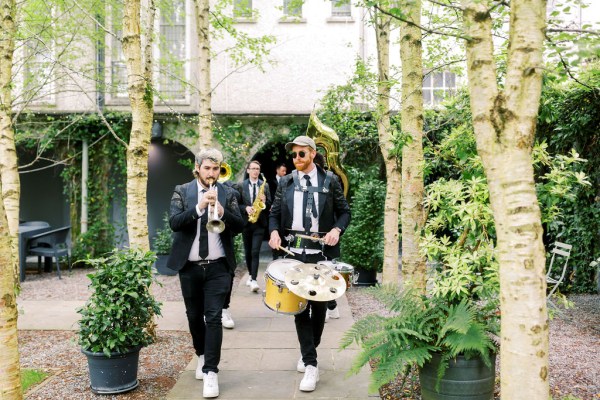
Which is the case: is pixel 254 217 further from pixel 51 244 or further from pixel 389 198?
pixel 51 244

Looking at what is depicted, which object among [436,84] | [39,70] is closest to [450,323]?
[39,70]

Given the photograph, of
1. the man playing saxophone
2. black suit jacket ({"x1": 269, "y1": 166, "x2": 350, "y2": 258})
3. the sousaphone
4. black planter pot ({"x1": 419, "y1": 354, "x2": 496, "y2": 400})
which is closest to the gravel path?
black planter pot ({"x1": 419, "y1": 354, "x2": 496, "y2": 400})

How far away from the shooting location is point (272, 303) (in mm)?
4516

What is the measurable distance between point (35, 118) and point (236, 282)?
25.1 feet

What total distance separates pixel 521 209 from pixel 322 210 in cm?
261

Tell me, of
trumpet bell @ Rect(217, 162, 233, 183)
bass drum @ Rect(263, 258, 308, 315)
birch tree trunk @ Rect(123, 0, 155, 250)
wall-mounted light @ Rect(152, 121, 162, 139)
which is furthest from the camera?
wall-mounted light @ Rect(152, 121, 162, 139)

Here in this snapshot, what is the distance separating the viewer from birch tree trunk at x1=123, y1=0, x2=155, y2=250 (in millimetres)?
6094

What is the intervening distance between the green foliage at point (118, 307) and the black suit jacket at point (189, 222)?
0.55 metres

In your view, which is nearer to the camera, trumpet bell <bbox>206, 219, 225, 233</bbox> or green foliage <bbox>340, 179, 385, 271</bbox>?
trumpet bell <bbox>206, 219, 225, 233</bbox>

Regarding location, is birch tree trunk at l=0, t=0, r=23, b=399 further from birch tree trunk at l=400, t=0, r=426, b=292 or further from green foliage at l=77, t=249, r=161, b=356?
birch tree trunk at l=400, t=0, r=426, b=292

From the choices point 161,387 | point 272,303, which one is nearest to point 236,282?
point 161,387

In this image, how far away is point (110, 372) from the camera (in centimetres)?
477

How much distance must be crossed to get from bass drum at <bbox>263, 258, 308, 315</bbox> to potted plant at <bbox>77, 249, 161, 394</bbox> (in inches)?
51.8

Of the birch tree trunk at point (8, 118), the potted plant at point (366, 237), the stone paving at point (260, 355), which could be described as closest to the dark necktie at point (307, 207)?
the stone paving at point (260, 355)
